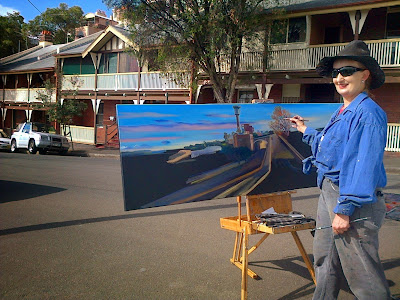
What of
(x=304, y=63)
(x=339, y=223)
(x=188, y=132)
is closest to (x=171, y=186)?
(x=188, y=132)

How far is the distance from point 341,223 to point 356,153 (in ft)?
1.51

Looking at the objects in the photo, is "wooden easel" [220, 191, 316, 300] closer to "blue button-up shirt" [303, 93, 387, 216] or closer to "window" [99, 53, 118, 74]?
"blue button-up shirt" [303, 93, 387, 216]

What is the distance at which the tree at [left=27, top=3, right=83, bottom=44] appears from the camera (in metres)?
52.8

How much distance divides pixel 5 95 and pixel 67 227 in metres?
34.7

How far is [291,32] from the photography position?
1912 centimetres

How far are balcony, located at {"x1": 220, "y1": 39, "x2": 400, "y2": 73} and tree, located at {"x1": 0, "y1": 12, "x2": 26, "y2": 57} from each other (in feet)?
102

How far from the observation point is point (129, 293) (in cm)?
377

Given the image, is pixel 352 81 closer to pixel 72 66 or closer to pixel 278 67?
pixel 278 67

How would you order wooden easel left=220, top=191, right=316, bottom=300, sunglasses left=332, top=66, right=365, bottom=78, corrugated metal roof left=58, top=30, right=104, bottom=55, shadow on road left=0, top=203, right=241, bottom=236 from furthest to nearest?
corrugated metal roof left=58, top=30, right=104, bottom=55
shadow on road left=0, top=203, right=241, bottom=236
wooden easel left=220, top=191, right=316, bottom=300
sunglasses left=332, top=66, right=365, bottom=78

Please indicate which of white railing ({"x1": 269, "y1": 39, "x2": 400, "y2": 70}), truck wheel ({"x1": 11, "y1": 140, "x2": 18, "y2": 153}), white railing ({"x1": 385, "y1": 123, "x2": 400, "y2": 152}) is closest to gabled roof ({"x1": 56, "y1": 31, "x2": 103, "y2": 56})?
truck wheel ({"x1": 11, "y1": 140, "x2": 18, "y2": 153})

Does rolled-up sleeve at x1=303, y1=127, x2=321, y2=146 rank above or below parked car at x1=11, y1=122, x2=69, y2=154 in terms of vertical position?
above

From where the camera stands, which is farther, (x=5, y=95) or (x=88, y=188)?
(x=5, y=95)

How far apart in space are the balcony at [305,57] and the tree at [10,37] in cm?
3097

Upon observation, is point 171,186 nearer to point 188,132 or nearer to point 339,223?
point 188,132
